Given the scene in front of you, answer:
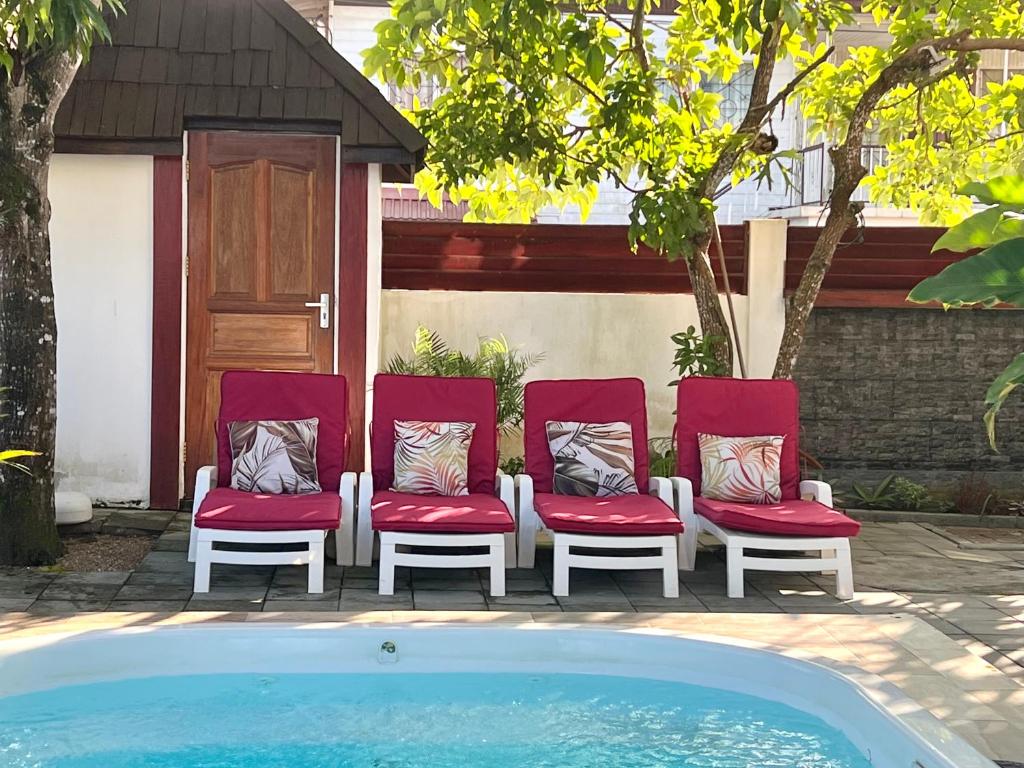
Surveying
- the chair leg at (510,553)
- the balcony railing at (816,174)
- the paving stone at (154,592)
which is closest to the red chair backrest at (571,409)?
the chair leg at (510,553)

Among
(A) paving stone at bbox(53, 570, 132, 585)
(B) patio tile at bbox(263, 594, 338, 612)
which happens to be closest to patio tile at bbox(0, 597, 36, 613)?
(A) paving stone at bbox(53, 570, 132, 585)

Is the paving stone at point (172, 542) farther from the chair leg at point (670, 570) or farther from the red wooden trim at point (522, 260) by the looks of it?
the red wooden trim at point (522, 260)

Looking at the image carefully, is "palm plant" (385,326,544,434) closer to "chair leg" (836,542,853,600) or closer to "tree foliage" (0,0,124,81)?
"chair leg" (836,542,853,600)

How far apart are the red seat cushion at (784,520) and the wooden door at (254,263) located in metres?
3.05

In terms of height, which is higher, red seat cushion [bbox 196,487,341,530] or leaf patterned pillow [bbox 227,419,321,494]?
leaf patterned pillow [bbox 227,419,321,494]

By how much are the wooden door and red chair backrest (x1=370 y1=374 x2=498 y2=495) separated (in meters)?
1.21

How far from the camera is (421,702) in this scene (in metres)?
4.66

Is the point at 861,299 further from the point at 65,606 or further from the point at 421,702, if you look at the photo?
the point at 65,606

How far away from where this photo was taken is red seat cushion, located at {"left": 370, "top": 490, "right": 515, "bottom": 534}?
234 inches

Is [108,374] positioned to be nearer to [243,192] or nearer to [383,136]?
[243,192]

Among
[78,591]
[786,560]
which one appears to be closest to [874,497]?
[786,560]

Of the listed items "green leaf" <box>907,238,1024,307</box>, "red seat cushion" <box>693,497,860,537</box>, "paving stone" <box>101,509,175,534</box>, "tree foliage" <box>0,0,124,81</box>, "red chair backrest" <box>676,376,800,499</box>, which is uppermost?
"tree foliage" <box>0,0,124,81</box>

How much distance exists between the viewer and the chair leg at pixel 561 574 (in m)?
6.02

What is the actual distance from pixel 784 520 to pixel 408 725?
2522mm
